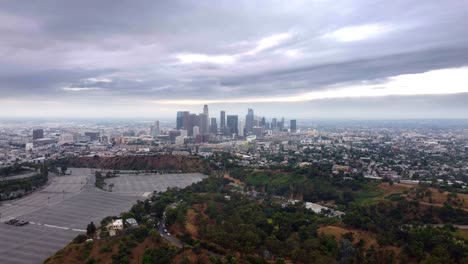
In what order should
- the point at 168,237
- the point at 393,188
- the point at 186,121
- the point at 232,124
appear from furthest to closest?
1. the point at 232,124
2. the point at 186,121
3. the point at 393,188
4. the point at 168,237

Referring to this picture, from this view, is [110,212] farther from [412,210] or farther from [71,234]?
[412,210]

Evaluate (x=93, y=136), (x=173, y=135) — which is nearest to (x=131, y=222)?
(x=173, y=135)

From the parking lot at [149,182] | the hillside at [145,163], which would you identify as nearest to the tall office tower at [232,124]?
the hillside at [145,163]

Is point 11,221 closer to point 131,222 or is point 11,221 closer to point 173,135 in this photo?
point 131,222

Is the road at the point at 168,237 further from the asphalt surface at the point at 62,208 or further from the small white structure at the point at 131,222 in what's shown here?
the asphalt surface at the point at 62,208

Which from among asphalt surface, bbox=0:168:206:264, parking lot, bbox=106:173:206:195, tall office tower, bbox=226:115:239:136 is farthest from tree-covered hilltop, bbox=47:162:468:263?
tall office tower, bbox=226:115:239:136

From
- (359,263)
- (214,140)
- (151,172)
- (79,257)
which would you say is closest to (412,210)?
(359,263)
